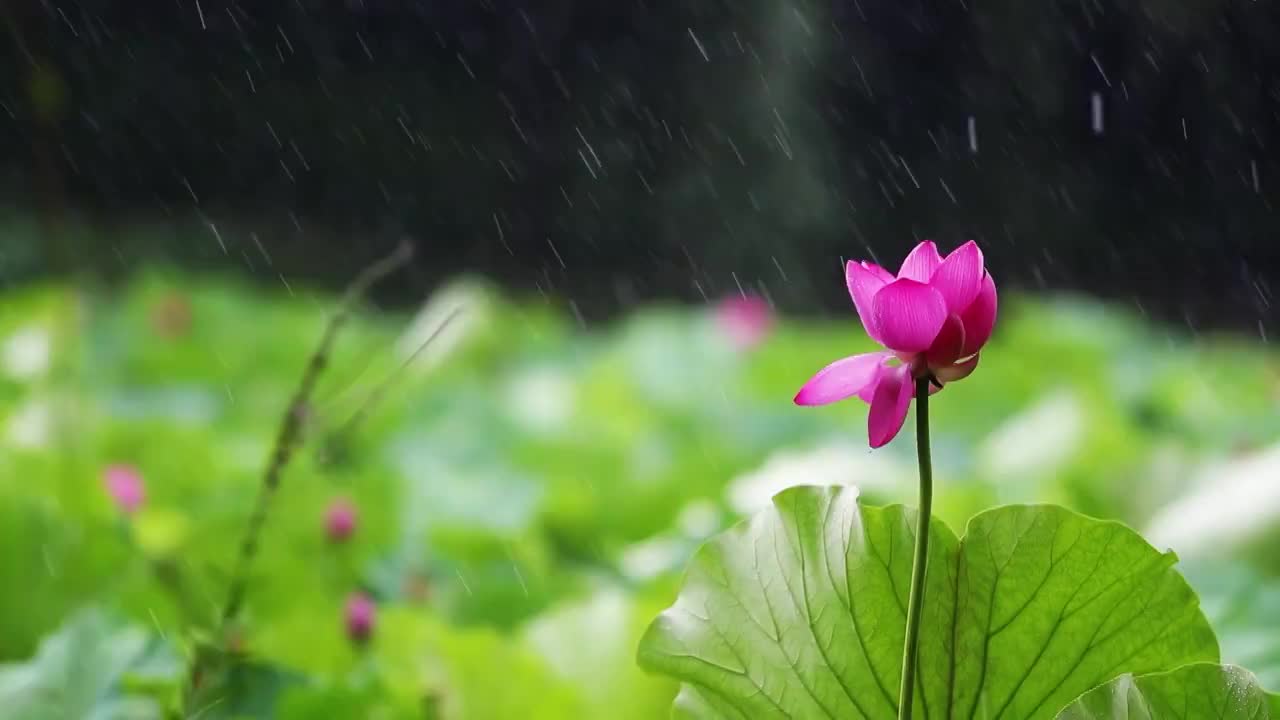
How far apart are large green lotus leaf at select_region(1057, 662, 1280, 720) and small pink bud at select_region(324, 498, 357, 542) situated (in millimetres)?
470

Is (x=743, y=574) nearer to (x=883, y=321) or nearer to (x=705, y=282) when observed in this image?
(x=883, y=321)

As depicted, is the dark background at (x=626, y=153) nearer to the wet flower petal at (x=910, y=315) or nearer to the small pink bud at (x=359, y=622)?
the small pink bud at (x=359, y=622)

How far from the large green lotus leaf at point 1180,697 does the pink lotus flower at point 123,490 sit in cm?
53

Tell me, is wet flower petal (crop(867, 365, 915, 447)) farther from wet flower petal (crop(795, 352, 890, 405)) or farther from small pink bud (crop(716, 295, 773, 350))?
small pink bud (crop(716, 295, 773, 350))

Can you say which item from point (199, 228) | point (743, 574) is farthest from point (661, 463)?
point (199, 228)

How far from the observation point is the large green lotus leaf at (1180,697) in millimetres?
275

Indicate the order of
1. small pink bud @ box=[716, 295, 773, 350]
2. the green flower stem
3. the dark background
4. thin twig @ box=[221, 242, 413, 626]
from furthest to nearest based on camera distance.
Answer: the dark background, small pink bud @ box=[716, 295, 773, 350], thin twig @ box=[221, 242, 413, 626], the green flower stem

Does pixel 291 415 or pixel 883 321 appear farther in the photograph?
pixel 291 415

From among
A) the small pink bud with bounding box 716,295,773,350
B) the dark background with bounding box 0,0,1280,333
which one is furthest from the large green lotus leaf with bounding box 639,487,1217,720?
the dark background with bounding box 0,0,1280,333

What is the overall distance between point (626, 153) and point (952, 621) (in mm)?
2467

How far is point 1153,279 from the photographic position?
225cm

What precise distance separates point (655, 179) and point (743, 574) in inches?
99.2

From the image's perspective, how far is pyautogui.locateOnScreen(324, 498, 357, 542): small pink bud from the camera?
0.67m

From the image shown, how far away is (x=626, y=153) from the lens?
8.91 ft
